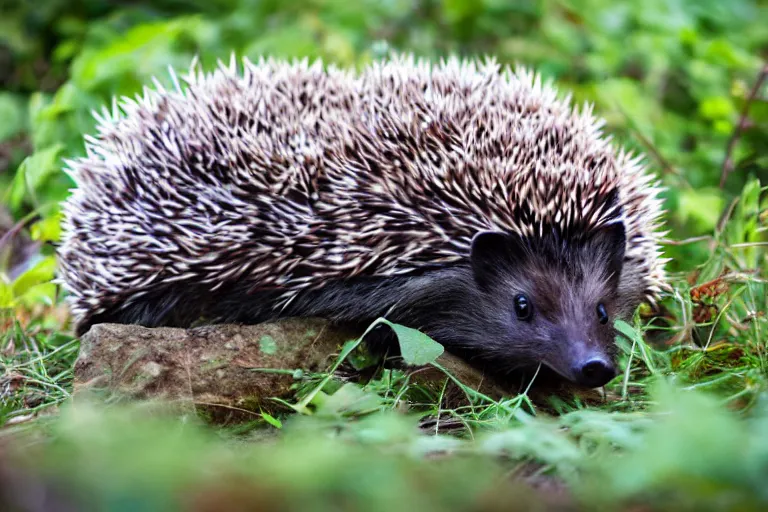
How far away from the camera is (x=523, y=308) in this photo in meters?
4.23

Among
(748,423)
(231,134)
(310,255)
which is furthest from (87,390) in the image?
(748,423)

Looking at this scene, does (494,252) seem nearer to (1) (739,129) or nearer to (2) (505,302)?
(2) (505,302)

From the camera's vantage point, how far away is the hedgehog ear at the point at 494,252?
13.5ft

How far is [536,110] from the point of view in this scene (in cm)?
477

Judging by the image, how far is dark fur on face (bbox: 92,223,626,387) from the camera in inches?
161

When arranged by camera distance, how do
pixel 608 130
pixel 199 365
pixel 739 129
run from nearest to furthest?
pixel 199 365 → pixel 739 129 → pixel 608 130

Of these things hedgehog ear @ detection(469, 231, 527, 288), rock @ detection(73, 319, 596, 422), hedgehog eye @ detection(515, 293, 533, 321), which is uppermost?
hedgehog ear @ detection(469, 231, 527, 288)

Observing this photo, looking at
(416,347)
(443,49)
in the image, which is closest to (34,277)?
(416,347)

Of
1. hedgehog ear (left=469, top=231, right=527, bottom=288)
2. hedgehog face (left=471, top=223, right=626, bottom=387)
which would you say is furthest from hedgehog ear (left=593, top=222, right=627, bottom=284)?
hedgehog ear (left=469, top=231, right=527, bottom=288)

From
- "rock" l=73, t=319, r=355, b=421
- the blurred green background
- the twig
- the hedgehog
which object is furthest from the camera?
the blurred green background

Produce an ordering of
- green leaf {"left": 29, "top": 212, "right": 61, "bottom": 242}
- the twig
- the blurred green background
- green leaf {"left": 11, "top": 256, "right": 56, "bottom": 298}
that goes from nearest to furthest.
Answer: green leaf {"left": 11, "top": 256, "right": 56, "bottom": 298} → green leaf {"left": 29, "top": 212, "right": 61, "bottom": 242} → the twig → the blurred green background

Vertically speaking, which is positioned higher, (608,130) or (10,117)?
(608,130)

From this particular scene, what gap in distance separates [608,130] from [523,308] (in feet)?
13.1

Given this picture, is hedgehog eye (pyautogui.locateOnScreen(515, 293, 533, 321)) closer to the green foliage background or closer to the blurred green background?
the green foliage background
